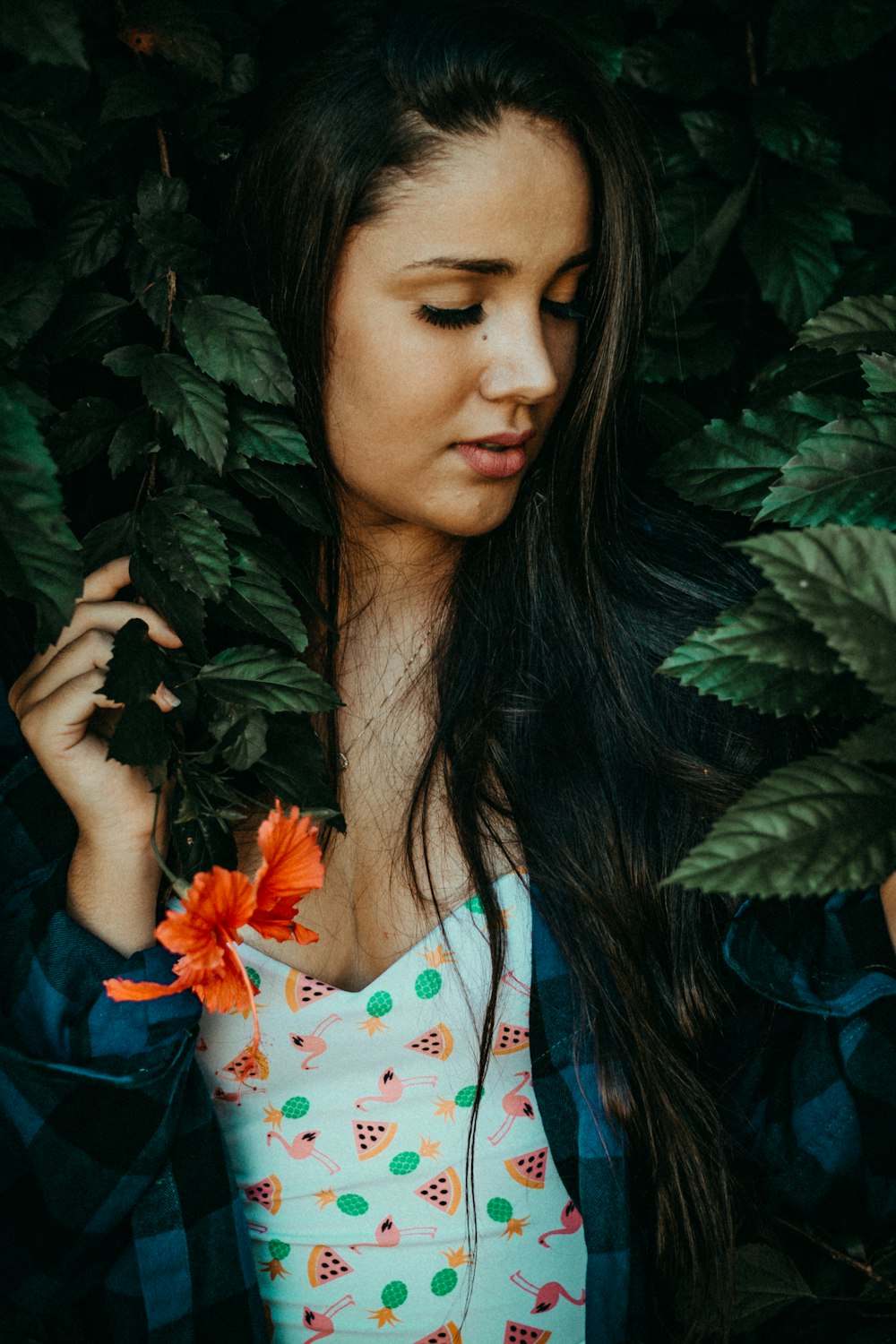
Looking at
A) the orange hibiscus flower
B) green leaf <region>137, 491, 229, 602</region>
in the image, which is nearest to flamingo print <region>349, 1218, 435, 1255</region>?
the orange hibiscus flower

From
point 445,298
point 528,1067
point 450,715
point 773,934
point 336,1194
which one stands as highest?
point 445,298

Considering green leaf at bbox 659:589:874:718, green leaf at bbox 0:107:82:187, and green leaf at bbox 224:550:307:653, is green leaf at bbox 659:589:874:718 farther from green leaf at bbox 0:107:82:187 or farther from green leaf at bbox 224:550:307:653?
green leaf at bbox 0:107:82:187

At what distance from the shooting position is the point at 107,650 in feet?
3.54

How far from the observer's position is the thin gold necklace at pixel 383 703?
4.69 ft

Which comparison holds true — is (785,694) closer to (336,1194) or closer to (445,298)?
(445,298)

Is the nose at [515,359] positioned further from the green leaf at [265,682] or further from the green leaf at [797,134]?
the green leaf at [797,134]

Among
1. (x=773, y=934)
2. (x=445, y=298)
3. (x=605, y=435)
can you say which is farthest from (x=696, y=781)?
(x=445, y=298)

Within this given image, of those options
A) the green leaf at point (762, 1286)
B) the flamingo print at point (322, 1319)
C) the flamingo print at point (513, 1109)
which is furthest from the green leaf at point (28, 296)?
the green leaf at point (762, 1286)

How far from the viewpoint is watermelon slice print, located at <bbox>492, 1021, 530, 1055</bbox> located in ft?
4.34

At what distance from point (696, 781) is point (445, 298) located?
651mm

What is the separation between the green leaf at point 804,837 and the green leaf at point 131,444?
27.0 inches

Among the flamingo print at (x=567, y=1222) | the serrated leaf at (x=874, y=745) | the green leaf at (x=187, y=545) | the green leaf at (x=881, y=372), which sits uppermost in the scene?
the green leaf at (x=881, y=372)

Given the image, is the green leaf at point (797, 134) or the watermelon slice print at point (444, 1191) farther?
the green leaf at point (797, 134)

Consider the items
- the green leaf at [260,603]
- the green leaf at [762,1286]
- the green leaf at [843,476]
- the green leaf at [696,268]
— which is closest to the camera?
the green leaf at [843,476]
